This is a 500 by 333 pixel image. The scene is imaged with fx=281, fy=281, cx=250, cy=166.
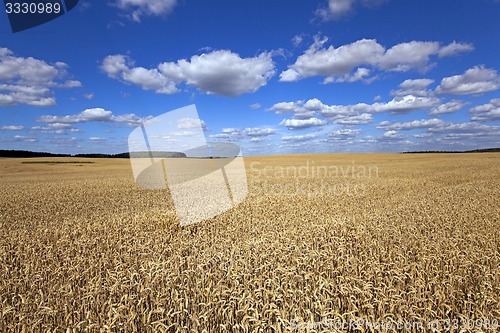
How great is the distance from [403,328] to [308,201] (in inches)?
414

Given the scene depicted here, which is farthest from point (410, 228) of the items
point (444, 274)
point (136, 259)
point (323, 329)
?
point (136, 259)

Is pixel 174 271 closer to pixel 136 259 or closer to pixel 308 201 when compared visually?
pixel 136 259

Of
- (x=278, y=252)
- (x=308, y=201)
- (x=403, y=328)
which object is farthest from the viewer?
(x=308, y=201)

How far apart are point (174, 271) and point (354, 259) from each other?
360 cm

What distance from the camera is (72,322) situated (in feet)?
12.7

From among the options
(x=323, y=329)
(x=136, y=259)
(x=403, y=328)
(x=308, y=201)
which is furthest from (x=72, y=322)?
(x=308, y=201)

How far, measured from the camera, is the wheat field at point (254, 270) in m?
3.84

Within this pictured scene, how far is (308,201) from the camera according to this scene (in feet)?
46.2

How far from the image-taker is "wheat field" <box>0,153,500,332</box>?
3.84m

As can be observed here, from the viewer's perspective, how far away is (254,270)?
5.47m

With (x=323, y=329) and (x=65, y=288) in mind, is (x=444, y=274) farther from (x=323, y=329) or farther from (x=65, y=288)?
(x=65, y=288)

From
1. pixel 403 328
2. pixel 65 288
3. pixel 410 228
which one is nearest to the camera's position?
pixel 403 328

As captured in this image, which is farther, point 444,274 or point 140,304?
point 444,274

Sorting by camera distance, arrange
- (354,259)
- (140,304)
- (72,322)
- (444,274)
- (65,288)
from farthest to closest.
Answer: (354,259), (444,274), (65,288), (140,304), (72,322)
